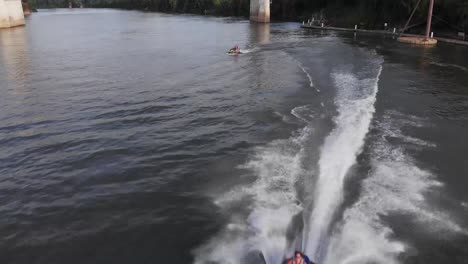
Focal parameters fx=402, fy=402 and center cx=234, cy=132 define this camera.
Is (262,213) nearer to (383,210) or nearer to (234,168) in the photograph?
(234,168)

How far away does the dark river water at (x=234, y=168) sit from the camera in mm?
12172

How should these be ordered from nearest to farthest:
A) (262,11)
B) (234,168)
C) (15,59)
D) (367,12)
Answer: (234,168), (15,59), (367,12), (262,11)

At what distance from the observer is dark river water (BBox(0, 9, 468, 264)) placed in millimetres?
12172

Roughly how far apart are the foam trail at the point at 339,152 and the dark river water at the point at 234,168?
0.08m

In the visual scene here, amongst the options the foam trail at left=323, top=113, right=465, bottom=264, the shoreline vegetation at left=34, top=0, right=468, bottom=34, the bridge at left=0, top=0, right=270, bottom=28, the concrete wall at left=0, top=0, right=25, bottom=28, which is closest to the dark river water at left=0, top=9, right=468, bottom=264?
the foam trail at left=323, top=113, right=465, bottom=264

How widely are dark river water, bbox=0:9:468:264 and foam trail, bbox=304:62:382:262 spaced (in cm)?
8

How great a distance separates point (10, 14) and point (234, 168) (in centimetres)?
9592

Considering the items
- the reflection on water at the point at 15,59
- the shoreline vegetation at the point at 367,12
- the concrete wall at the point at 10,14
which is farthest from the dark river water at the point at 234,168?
the concrete wall at the point at 10,14

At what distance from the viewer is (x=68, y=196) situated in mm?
15180

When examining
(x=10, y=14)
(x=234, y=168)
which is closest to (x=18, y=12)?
(x=10, y=14)

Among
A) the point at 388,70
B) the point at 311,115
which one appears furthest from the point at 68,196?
the point at 388,70

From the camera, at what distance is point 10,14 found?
92688mm

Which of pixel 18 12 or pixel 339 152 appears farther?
pixel 18 12

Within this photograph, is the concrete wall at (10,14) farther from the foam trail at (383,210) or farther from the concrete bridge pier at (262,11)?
the foam trail at (383,210)
